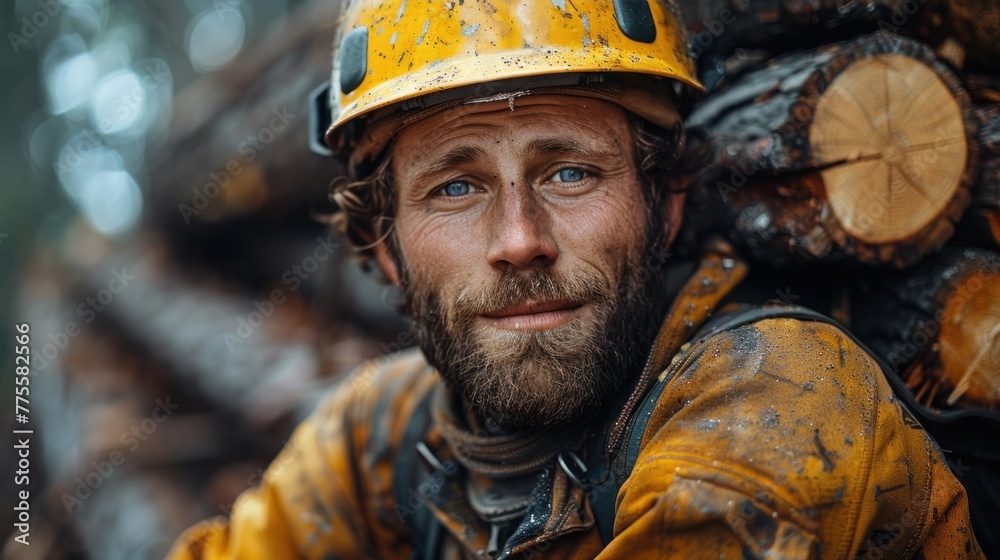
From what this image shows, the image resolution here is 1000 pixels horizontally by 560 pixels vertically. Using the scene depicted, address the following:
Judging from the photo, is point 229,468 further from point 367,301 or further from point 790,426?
point 790,426

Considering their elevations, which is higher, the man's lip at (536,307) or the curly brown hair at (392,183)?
the curly brown hair at (392,183)

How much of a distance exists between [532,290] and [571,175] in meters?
0.35

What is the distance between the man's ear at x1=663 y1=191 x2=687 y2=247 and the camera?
7.54 ft

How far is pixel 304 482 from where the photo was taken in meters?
2.75

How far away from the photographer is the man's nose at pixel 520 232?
186cm

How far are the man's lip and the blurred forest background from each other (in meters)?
0.55

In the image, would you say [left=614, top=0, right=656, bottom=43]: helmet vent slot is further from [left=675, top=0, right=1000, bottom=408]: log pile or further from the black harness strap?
the black harness strap

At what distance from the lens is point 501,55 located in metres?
1.90

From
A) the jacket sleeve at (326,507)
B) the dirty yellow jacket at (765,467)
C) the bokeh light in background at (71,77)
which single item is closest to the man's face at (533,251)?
the dirty yellow jacket at (765,467)

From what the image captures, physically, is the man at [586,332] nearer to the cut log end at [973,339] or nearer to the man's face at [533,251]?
the man's face at [533,251]

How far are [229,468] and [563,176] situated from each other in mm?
3545

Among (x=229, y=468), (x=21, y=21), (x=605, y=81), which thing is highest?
(x=21, y=21)

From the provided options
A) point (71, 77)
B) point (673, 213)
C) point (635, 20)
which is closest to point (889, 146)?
point (673, 213)

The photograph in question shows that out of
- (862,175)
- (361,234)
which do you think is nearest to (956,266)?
(862,175)
